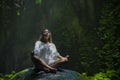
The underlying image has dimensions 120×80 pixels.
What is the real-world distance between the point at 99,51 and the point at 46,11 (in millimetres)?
2325

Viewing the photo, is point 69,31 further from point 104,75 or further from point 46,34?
point 46,34

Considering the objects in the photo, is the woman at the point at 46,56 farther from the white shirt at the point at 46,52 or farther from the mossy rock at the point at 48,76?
the mossy rock at the point at 48,76

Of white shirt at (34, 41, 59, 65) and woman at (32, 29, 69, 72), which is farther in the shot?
white shirt at (34, 41, 59, 65)

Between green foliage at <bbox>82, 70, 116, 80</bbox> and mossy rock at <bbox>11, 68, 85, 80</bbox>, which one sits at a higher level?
mossy rock at <bbox>11, 68, 85, 80</bbox>

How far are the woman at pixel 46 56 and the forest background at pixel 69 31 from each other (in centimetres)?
366

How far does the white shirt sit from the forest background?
366 cm

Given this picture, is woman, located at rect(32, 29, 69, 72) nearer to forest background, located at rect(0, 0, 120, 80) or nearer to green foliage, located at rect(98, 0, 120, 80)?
forest background, located at rect(0, 0, 120, 80)

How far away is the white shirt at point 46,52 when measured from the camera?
5.59 m

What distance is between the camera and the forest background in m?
9.71

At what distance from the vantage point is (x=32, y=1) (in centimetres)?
1085

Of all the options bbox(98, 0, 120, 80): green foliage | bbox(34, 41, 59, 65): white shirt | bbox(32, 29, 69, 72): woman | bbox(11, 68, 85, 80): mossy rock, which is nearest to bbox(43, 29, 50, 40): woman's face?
bbox(32, 29, 69, 72): woman

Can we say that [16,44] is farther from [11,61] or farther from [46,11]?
[46,11]

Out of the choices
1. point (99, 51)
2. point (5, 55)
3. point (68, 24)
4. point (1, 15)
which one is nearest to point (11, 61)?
point (5, 55)

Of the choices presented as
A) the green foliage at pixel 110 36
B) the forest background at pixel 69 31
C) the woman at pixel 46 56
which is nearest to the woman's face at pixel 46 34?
the woman at pixel 46 56
